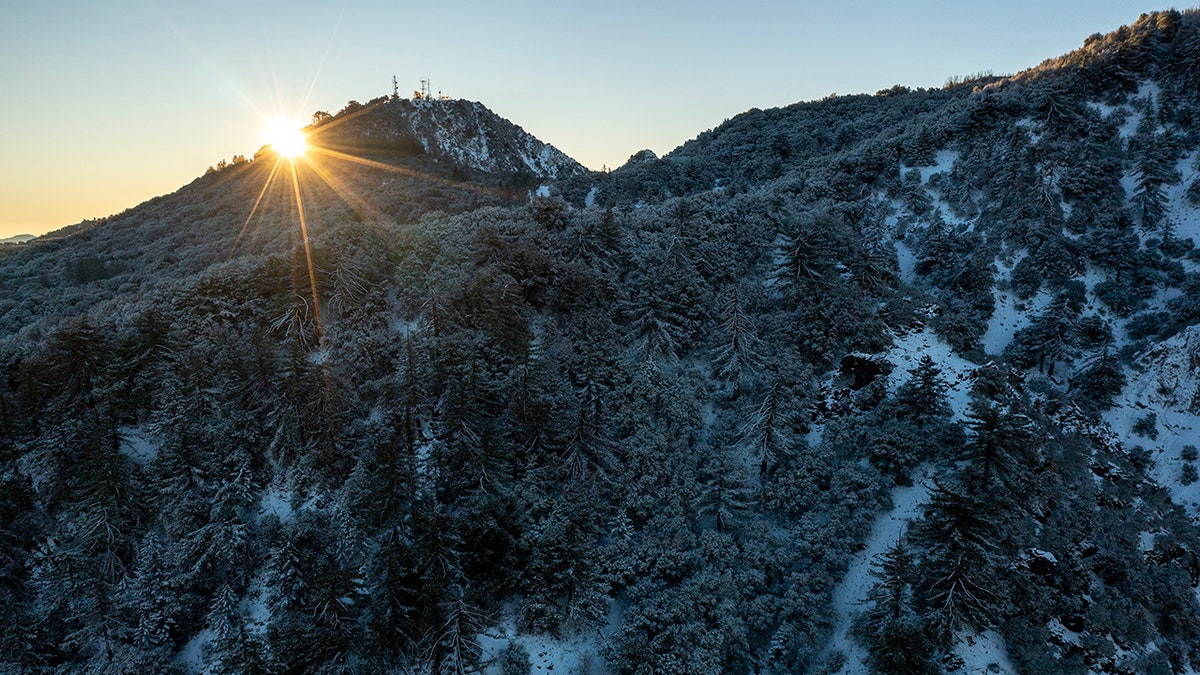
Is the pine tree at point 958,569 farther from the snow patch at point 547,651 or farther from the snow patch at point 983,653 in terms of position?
the snow patch at point 547,651

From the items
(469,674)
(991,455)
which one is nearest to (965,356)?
(991,455)

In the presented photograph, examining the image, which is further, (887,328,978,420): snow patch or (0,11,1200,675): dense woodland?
(887,328,978,420): snow patch

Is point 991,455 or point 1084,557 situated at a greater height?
point 991,455

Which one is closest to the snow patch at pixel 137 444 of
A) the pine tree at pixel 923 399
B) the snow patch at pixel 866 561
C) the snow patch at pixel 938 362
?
the snow patch at pixel 866 561

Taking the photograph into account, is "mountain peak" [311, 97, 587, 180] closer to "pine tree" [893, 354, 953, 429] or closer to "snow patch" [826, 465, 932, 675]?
"pine tree" [893, 354, 953, 429]

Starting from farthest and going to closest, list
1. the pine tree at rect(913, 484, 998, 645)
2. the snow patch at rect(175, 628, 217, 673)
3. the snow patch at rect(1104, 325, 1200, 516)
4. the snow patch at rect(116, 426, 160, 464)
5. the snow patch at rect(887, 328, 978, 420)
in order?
1. the snow patch at rect(887, 328, 978, 420)
2. the snow patch at rect(1104, 325, 1200, 516)
3. the snow patch at rect(116, 426, 160, 464)
4. the snow patch at rect(175, 628, 217, 673)
5. the pine tree at rect(913, 484, 998, 645)

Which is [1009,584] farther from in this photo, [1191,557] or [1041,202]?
[1041,202]

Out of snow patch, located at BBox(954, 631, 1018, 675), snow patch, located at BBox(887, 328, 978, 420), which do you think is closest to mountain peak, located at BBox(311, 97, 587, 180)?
snow patch, located at BBox(887, 328, 978, 420)

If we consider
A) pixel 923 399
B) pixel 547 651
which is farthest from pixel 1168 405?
pixel 547 651
